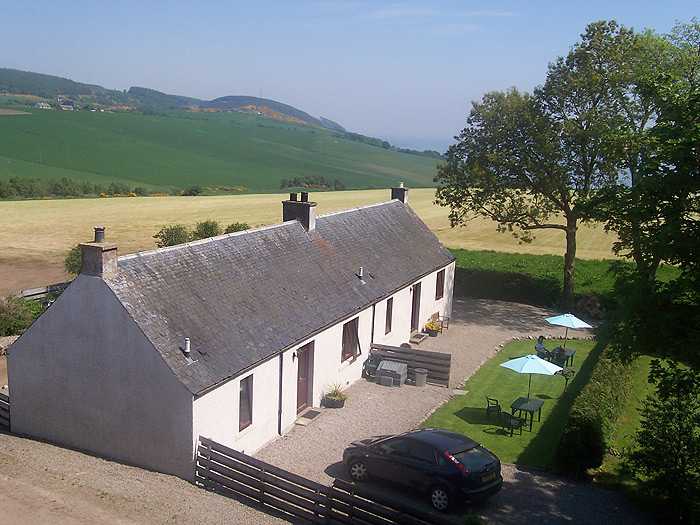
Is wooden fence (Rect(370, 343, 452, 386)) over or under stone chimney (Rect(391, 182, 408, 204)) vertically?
under

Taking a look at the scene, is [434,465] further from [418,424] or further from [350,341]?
[350,341]

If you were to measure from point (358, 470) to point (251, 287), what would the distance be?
6.43 metres

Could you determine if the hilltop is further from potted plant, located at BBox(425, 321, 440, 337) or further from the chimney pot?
the chimney pot

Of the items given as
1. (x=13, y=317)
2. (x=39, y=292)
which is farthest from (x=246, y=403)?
(x=39, y=292)

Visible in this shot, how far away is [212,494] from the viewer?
512 inches

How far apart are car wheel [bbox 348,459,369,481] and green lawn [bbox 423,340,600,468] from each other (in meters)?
4.27

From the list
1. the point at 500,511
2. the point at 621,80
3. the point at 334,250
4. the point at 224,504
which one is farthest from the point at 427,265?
the point at 224,504

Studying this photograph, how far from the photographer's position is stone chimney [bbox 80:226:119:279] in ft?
45.5

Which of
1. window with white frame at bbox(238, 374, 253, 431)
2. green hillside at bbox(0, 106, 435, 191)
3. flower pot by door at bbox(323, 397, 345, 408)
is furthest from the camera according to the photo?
green hillside at bbox(0, 106, 435, 191)

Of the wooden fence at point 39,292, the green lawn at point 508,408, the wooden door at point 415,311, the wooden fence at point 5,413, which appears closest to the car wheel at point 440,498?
the green lawn at point 508,408

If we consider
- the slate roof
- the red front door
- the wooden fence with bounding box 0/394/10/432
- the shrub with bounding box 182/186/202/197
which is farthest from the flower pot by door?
the shrub with bounding box 182/186/202/197

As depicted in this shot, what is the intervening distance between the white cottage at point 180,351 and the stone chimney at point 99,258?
3cm

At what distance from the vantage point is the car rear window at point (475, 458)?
1289 cm

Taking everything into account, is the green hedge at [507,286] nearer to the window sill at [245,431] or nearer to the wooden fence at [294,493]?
the window sill at [245,431]
